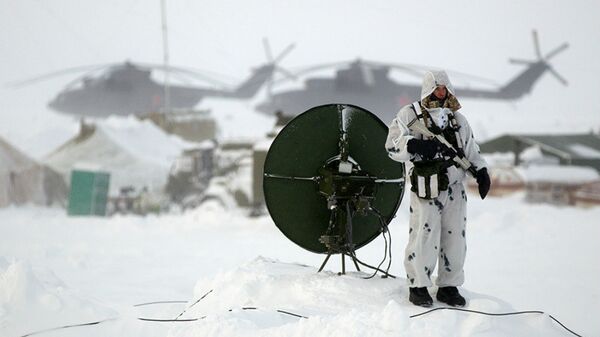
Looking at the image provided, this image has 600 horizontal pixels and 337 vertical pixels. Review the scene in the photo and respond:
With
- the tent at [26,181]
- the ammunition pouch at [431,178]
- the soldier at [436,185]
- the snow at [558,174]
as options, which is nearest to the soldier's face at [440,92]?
the soldier at [436,185]

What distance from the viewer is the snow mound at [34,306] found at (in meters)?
3.11

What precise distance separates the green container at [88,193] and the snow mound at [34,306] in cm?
749

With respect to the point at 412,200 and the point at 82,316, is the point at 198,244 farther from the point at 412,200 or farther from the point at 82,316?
the point at 412,200

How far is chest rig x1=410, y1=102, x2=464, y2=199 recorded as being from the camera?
112 inches

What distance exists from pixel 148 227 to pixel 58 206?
2.87 m

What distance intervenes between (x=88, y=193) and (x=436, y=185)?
946 centimetres

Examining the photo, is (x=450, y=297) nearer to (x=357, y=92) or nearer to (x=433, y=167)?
(x=433, y=167)

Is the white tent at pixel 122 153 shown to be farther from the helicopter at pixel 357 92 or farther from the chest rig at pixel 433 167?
the chest rig at pixel 433 167

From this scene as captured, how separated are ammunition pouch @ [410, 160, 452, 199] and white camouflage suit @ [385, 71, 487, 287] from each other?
0.05 meters

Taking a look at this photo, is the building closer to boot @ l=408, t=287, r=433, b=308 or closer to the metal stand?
the metal stand

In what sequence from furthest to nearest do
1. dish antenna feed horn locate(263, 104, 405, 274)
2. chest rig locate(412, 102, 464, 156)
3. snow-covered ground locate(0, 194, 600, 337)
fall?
dish antenna feed horn locate(263, 104, 405, 274) → chest rig locate(412, 102, 464, 156) → snow-covered ground locate(0, 194, 600, 337)

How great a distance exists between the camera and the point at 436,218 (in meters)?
2.91

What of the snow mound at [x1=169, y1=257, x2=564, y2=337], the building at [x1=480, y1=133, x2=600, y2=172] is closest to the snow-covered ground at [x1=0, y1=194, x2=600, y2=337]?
the snow mound at [x1=169, y1=257, x2=564, y2=337]

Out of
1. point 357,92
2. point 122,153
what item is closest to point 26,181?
point 122,153
